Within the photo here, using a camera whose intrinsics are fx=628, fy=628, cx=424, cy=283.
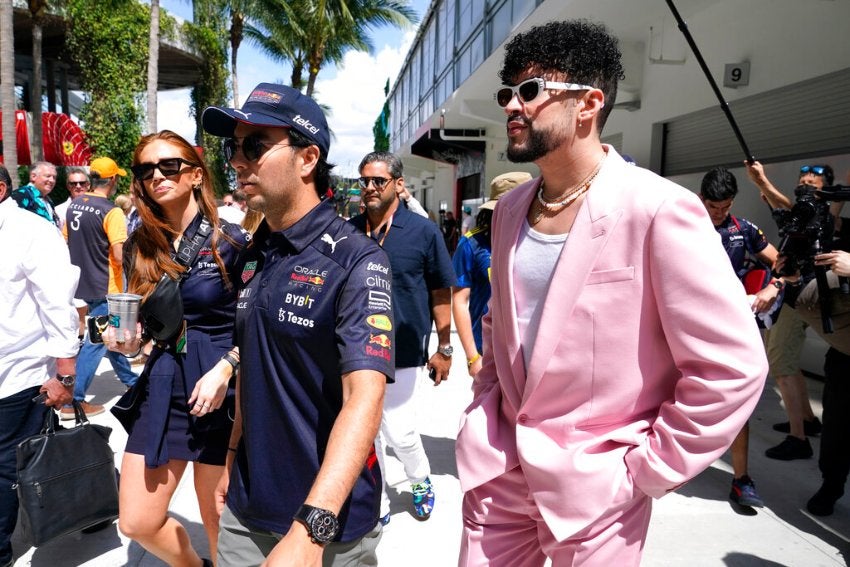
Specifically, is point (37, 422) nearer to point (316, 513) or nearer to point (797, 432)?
point (316, 513)

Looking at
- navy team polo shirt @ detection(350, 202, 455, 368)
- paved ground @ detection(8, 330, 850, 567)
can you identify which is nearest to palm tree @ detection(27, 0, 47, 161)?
paved ground @ detection(8, 330, 850, 567)

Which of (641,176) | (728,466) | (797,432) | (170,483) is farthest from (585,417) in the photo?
(797,432)

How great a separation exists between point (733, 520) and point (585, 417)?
278 centimetres

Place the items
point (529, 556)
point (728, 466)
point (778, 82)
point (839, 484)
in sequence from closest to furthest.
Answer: point (529, 556)
point (839, 484)
point (728, 466)
point (778, 82)

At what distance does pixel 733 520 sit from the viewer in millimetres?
3871

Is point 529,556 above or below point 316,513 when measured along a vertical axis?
below

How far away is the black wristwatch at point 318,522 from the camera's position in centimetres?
145

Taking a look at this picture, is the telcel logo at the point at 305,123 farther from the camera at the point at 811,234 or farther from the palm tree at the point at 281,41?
the palm tree at the point at 281,41

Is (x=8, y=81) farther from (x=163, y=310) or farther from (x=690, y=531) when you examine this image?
(x=690, y=531)

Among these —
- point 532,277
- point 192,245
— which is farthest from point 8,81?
point 532,277

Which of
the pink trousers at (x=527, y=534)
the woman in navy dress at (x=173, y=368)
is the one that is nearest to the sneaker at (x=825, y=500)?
the pink trousers at (x=527, y=534)

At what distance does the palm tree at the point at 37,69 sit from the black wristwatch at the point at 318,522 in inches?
833

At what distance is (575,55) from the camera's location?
6.07ft

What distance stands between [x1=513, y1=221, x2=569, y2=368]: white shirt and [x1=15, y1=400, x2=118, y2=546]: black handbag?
2.47 metres
